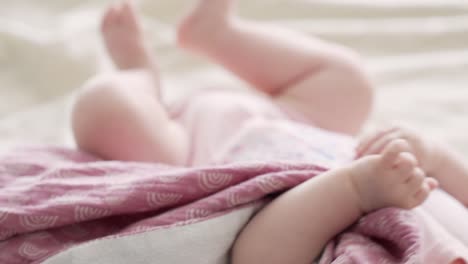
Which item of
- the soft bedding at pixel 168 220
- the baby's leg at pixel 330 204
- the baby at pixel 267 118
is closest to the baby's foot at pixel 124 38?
the baby at pixel 267 118

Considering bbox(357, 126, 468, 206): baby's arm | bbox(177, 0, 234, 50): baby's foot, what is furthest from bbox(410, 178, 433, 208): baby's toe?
bbox(177, 0, 234, 50): baby's foot

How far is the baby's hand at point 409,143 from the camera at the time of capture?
0.70 m

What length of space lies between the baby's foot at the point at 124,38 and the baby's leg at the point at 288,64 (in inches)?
2.7

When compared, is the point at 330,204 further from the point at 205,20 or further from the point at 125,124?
the point at 205,20

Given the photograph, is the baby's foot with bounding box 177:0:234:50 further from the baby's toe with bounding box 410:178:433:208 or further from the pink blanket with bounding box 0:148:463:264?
the baby's toe with bounding box 410:178:433:208

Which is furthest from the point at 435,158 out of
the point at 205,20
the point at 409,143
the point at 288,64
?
the point at 205,20

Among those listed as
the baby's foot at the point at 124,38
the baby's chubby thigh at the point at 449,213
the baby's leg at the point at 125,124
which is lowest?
the baby's chubby thigh at the point at 449,213

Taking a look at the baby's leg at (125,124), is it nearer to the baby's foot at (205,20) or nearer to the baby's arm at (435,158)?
the baby's foot at (205,20)

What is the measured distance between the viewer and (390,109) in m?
1.13

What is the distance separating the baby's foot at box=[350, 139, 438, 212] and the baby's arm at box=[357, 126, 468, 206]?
92 mm

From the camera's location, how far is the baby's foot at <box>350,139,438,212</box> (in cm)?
61

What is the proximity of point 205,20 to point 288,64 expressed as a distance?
0.15 metres

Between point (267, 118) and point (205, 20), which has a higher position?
point (205, 20)

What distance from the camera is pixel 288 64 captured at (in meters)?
0.97
